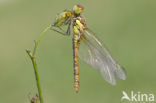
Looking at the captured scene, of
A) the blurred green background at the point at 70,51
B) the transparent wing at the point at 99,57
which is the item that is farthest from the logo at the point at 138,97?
the transparent wing at the point at 99,57

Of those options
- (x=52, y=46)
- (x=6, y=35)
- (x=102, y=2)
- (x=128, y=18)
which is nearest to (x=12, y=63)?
(x=52, y=46)

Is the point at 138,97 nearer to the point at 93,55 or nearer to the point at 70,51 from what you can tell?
the point at 93,55

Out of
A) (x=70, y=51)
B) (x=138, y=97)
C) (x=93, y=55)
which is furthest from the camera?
(x=70, y=51)

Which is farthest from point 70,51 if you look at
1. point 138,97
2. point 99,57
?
point 99,57

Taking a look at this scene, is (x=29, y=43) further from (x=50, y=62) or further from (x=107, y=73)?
(x=107, y=73)

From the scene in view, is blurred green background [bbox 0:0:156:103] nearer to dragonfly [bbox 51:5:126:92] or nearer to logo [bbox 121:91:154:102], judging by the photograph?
logo [bbox 121:91:154:102]
